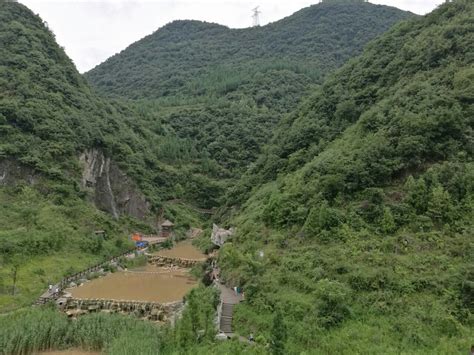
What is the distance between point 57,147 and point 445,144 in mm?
43857

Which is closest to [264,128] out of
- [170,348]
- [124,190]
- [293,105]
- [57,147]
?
[293,105]

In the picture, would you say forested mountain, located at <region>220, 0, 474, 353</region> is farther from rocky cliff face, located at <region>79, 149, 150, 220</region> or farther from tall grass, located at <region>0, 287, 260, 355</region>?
rocky cliff face, located at <region>79, 149, 150, 220</region>

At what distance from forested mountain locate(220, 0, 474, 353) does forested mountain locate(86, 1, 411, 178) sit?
49357 millimetres

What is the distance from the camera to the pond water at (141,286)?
1326 inches

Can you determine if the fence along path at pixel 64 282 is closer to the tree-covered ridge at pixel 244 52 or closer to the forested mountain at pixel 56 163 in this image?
the forested mountain at pixel 56 163

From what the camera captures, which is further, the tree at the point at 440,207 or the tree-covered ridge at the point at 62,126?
the tree-covered ridge at the point at 62,126

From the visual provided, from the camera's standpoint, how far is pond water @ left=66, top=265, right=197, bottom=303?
111ft

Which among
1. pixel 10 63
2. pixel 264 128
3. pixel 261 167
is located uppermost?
pixel 10 63

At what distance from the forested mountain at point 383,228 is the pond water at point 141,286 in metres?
5.63

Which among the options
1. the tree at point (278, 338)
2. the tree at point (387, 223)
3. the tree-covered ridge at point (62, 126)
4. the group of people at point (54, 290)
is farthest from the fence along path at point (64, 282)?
the tree at point (387, 223)

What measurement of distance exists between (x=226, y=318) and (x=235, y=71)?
384 feet

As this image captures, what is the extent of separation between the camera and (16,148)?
168ft

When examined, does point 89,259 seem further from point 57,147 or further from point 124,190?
point 124,190

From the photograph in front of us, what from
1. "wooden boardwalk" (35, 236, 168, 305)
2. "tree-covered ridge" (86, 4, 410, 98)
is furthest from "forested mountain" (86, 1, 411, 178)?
"wooden boardwalk" (35, 236, 168, 305)
